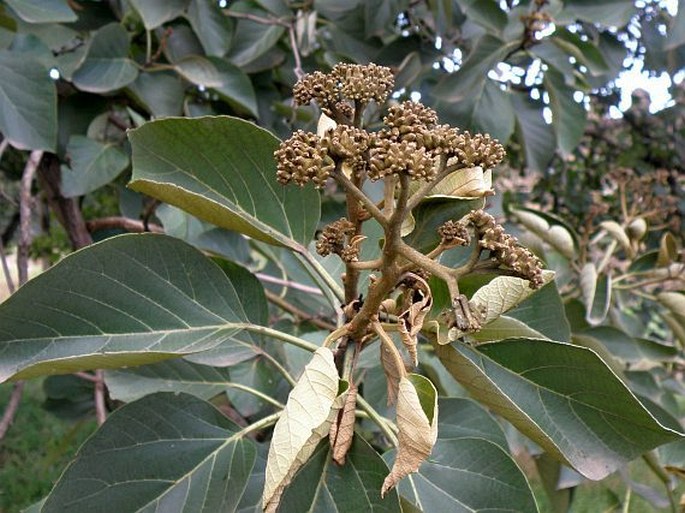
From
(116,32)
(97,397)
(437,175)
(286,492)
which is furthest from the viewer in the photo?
(116,32)

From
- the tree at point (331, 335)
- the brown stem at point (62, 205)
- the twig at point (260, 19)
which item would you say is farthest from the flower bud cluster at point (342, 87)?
the twig at point (260, 19)

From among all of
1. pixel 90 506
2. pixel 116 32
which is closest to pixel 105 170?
pixel 116 32

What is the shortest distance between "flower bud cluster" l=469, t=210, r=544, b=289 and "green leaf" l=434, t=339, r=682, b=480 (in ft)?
0.34

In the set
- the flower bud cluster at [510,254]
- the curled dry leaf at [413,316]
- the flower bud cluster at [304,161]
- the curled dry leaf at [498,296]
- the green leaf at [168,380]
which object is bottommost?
the green leaf at [168,380]

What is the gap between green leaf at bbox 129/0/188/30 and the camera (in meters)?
1.75

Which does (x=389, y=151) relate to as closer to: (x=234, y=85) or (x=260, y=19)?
(x=234, y=85)

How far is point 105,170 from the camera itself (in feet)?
6.11

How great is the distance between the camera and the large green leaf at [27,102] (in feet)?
5.21

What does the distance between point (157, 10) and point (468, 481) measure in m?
1.32

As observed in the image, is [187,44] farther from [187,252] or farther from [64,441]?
[187,252]

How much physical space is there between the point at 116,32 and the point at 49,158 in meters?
0.36

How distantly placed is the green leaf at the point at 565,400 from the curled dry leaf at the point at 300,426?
0.14m

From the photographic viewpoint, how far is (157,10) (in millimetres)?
1788

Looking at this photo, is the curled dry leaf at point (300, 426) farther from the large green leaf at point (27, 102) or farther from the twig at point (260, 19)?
the twig at point (260, 19)
